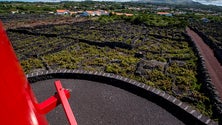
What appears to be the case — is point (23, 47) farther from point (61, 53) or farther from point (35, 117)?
point (35, 117)

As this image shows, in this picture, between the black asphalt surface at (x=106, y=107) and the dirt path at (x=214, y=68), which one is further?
the dirt path at (x=214, y=68)

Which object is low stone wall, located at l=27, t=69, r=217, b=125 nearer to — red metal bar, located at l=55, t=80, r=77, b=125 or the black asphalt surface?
the black asphalt surface

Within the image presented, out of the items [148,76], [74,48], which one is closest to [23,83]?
[148,76]

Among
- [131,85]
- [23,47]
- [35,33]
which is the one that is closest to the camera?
[131,85]

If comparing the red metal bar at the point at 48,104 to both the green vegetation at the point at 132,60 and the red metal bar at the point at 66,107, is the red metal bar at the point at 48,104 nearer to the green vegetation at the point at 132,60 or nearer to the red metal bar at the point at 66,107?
the red metal bar at the point at 66,107

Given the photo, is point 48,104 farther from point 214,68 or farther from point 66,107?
point 214,68

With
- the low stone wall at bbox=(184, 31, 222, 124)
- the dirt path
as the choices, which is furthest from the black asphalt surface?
the dirt path

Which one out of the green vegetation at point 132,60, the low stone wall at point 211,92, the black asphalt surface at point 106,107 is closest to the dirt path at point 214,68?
the low stone wall at point 211,92
